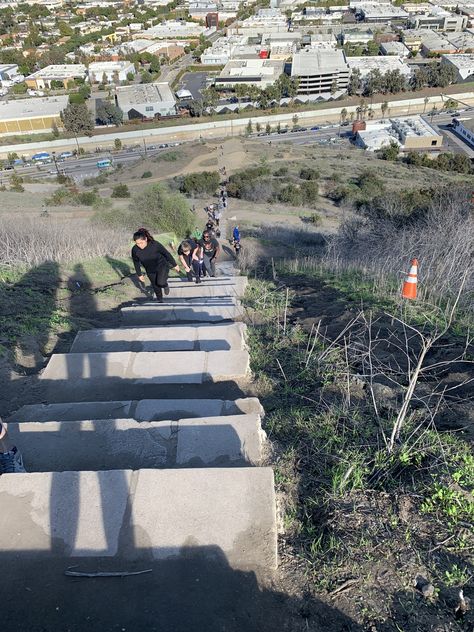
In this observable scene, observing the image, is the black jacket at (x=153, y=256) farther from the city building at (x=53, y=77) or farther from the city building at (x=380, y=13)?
the city building at (x=380, y=13)

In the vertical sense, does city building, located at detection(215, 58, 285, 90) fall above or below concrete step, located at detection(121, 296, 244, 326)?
above

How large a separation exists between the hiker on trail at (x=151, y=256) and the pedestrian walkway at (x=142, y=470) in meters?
2.27

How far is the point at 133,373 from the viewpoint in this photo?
199 inches

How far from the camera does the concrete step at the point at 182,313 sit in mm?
7074

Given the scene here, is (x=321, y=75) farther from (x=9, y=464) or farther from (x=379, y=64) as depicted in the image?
(x=9, y=464)

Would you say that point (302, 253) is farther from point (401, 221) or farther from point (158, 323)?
point (158, 323)

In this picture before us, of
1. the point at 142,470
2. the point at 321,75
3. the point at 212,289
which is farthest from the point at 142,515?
the point at 321,75

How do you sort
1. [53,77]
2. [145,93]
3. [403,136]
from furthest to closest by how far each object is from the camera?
[53,77] < [145,93] < [403,136]

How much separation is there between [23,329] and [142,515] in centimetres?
418

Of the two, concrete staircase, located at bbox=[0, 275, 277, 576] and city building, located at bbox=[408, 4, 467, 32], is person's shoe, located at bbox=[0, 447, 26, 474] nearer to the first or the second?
concrete staircase, located at bbox=[0, 275, 277, 576]

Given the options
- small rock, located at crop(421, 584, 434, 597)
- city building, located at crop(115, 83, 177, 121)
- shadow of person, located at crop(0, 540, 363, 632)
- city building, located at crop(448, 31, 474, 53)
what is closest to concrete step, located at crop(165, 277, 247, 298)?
shadow of person, located at crop(0, 540, 363, 632)

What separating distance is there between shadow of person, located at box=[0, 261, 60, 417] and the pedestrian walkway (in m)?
0.37

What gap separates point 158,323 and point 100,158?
50586 mm

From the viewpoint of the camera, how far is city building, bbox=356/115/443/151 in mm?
48125
